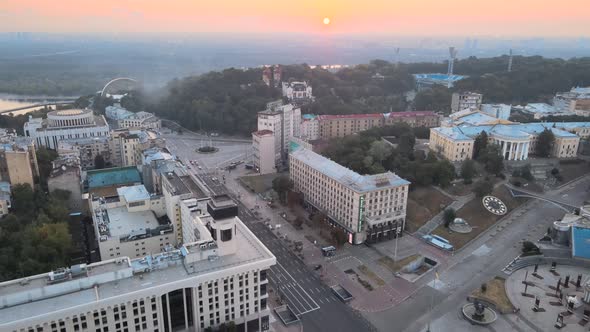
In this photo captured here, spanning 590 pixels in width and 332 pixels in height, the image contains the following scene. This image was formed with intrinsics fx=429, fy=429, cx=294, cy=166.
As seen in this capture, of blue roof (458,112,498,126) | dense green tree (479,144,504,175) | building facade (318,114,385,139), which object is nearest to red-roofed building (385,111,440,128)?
building facade (318,114,385,139)

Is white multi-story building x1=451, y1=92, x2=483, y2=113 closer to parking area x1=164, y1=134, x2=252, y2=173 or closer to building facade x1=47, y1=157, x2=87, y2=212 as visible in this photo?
parking area x1=164, y1=134, x2=252, y2=173

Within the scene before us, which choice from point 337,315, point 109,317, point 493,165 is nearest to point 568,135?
point 493,165

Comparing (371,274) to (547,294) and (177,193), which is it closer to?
(547,294)

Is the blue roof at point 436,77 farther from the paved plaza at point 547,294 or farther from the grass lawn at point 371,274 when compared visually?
the grass lawn at point 371,274

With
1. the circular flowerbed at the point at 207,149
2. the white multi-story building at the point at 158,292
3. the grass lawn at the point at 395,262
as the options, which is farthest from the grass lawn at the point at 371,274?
the circular flowerbed at the point at 207,149

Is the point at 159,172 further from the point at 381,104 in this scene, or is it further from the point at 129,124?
the point at 381,104
